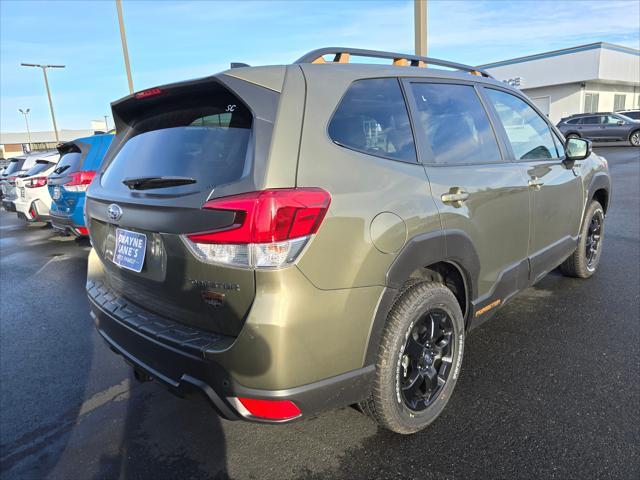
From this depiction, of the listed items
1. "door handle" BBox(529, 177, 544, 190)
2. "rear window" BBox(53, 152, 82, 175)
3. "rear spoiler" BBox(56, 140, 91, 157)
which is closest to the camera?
"door handle" BBox(529, 177, 544, 190)

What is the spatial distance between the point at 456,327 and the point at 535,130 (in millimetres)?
1966

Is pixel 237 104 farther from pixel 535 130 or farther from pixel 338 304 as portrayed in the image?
pixel 535 130

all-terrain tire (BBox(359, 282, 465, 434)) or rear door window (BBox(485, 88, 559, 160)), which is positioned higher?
rear door window (BBox(485, 88, 559, 160))

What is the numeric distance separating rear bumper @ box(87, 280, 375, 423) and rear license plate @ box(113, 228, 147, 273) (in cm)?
26

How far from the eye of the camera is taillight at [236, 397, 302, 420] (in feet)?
6.06

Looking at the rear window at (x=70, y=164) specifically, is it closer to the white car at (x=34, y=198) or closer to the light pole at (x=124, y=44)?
the white car at (x=34, y=198)

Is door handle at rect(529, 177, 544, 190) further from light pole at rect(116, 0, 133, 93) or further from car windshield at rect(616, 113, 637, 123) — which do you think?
car windshield at rect(616, 113, 637, 123)

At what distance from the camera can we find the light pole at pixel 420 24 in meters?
6.90

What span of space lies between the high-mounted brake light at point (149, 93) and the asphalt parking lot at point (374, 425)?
1549 mm

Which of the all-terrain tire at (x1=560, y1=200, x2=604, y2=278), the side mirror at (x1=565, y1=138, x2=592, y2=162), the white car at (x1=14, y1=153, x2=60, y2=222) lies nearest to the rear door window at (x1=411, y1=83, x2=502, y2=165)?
the side mirror at (x1=565, y1=138, x2=592, y2=162)

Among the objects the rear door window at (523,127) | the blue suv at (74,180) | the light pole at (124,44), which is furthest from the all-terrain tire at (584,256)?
the light pole at (124,44)

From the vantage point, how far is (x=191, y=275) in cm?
192

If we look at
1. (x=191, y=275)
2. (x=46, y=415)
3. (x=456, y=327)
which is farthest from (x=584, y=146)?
(x=46, y=415)

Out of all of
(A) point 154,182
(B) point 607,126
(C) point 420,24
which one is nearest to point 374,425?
(A) point 154,182
